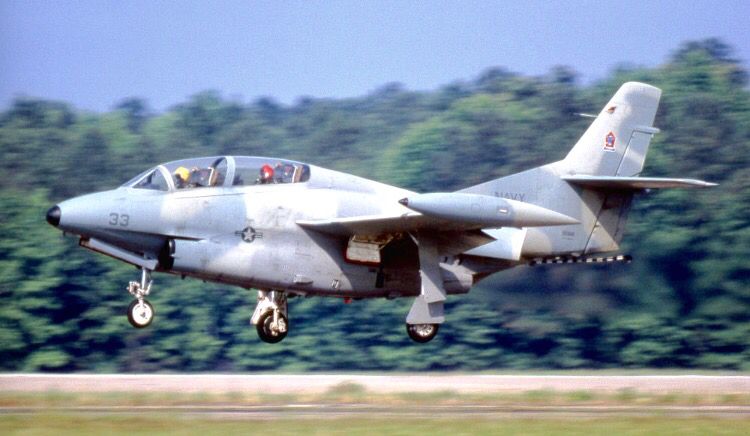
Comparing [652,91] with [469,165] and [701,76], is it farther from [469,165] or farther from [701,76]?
[701,76]

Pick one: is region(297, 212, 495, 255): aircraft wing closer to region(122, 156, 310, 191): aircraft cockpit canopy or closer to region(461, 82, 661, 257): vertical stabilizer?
region(122, 156, 310, 191): aircraft cockpit canopy

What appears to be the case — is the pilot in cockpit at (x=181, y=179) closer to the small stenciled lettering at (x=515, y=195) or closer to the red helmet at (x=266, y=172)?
the red helmet at (x=266, y=172)

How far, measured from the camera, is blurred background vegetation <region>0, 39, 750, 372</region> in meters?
38.2

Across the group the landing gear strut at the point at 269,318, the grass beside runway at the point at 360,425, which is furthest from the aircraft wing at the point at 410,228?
the grass beside runway at the point at 360,425

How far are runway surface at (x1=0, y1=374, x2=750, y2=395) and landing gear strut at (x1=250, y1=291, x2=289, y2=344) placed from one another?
0.96 m

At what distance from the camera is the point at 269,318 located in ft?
69.6

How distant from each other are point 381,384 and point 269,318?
2890 mm

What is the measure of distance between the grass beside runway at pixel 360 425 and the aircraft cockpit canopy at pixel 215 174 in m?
4.55

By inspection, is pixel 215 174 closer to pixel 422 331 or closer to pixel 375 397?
pixel 375 397

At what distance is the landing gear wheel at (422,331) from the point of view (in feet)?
70.9

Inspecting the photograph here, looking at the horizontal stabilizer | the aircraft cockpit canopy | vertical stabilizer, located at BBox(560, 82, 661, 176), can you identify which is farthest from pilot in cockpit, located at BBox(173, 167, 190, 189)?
vertical stabilizer, located at BBox(560, 82, 661, 176)

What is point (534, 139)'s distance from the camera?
57719 mm

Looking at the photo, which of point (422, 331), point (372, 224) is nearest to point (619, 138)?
point (422, 331)

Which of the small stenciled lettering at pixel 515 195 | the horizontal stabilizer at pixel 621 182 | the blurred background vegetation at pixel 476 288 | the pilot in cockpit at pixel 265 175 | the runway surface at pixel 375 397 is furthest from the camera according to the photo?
the blurred background vegetation at pixel 476 288
